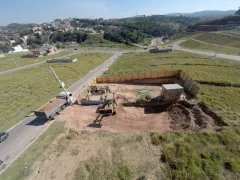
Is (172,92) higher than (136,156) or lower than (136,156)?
higher

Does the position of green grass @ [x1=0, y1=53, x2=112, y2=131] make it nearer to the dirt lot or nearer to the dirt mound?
the dirt lot

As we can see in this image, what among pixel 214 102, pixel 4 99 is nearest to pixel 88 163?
pixel 214 102

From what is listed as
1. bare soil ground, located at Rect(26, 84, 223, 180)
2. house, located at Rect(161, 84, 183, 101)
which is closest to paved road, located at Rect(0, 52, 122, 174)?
bare soil ground, located at Rect(26, 84, 223, 180)

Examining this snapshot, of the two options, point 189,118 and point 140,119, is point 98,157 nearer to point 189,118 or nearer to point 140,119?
point 140,119

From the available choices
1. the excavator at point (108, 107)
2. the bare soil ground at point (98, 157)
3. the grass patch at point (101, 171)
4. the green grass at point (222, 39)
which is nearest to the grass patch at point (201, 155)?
the bare soil ground at point (98, 157)

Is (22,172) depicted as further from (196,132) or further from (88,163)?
(196,132)

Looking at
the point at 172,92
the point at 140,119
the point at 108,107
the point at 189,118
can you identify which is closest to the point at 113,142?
the point at 140,119
